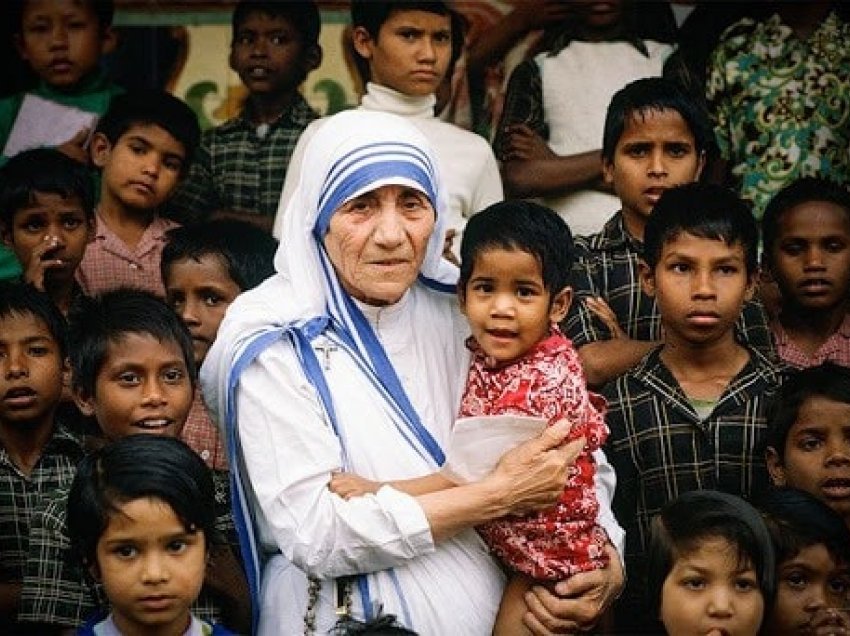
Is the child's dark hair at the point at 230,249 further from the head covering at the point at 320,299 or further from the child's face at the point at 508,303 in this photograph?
the child's face at the point at 508,303

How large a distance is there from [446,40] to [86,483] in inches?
96.1

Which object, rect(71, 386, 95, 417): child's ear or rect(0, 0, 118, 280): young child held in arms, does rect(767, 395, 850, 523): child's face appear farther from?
rect(0, 0, 118, 280): young child held in arms

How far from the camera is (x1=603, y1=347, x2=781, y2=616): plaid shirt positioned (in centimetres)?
540

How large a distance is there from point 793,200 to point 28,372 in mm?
2344

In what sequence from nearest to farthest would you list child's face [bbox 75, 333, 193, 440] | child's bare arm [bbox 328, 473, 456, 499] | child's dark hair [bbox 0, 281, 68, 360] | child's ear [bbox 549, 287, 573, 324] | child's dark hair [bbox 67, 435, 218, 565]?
child's bare arm [bbox 328, 473, 456, 499], child's dark hair [bbox 67, 435, 218, 565], child's ear [bbox 549, 287, 573, 324], child's face [bbox 75, 333, 193, 440], child's dark hair [bbox 0, 281, 68, 360]

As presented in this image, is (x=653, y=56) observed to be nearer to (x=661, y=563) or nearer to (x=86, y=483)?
(x=661, y=563)

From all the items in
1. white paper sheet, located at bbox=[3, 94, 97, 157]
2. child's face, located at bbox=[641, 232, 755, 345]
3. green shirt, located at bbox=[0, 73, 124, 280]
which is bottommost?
child's face, located at bbox=[641, 232, 755, 345]

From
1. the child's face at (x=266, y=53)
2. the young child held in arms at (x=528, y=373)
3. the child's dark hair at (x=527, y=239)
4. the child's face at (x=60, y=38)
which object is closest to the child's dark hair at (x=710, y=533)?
the young child held in arms at (x=528, y=373)

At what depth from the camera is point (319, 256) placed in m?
4.97

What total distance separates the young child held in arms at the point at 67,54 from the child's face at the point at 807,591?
9.71ft

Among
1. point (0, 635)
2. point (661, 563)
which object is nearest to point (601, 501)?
point (661, 563)

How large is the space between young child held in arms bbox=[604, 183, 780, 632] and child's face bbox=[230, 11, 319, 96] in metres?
1.92

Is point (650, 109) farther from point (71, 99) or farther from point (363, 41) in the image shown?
point (71, 99)

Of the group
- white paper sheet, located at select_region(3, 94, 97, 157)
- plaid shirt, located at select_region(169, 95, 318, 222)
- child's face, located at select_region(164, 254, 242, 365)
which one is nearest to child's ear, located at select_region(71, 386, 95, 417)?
child's face, located at select_region(164, 254, 242, 365)
